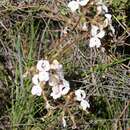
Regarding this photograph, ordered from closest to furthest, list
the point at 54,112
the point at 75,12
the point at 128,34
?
1. the point at 54,112
2. the point at 75,12
3. the point at 128,34

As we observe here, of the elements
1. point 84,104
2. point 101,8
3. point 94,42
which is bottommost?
point 84,104

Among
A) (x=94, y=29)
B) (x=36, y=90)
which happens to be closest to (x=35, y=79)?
(x=36, y=90)

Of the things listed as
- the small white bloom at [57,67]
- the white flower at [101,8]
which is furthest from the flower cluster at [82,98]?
the white flower at [101,8]

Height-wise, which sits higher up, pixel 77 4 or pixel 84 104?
pixel 77 4

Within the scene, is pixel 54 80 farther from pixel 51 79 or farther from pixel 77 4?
pixel 77 4

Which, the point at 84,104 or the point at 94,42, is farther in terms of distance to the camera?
the point at 94,42

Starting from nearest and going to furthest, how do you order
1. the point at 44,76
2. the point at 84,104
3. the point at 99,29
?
the point at 44,76 → the point at 84,104 → the point at 99,29

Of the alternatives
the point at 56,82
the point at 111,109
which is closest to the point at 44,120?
the point at 56,82

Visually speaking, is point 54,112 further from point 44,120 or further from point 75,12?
point 75,12
